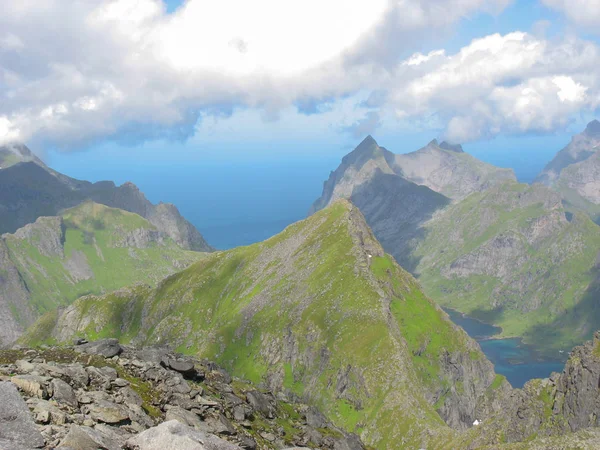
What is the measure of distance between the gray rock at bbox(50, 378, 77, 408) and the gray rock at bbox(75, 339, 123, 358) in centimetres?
2271

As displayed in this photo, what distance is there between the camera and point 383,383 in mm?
169375

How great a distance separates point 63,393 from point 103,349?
25312 millimetres

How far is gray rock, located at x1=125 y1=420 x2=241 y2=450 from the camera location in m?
32.4

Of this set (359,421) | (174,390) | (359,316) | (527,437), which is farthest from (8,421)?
(359,316)

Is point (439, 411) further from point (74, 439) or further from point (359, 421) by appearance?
point (74, 439)

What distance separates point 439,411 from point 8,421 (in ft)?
570

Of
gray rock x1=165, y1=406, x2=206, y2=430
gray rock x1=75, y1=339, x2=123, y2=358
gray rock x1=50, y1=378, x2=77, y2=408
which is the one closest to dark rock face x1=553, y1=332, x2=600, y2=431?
gray rock x1=165, y1=406, x2=206, y2=430

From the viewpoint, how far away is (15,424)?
31.0 meters

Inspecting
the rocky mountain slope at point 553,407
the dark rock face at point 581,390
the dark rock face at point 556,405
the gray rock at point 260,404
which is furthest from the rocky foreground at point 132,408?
the dark rock face at point 581,390

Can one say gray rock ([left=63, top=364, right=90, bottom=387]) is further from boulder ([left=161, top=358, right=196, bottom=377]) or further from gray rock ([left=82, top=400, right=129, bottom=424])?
boulder ([left=161, top=358, right=196, bottom=377])

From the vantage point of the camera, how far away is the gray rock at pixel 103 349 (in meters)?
64.2

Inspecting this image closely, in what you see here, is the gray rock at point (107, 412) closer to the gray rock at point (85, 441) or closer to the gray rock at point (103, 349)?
the gray rock at point (85, 441)

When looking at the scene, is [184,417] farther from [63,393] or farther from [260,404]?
[260,404]

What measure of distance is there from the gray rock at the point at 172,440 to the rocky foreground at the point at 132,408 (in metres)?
0.06
